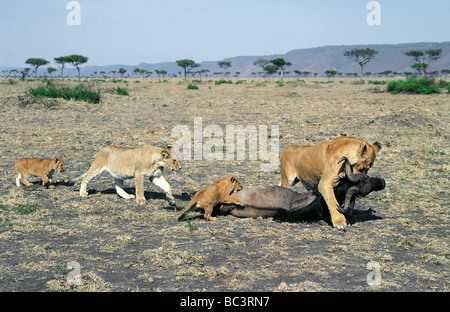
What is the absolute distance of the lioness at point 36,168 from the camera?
29.7 feet

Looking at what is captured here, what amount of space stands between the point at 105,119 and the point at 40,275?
16704 millimetres

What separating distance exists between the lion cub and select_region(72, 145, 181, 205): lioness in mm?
1180

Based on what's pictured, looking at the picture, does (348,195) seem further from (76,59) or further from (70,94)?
(76,59)

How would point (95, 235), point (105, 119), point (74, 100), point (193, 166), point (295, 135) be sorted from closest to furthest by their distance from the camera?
point (95, 235), point (193, 166), point (295, 135), point (105, 119), point (74, 100)

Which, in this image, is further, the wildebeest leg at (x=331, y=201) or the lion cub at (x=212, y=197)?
the lion cub at (x=212, y=197)

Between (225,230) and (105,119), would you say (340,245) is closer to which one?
(225,230)

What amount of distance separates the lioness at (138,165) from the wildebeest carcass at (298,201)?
1509mm

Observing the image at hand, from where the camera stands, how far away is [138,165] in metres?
8.18

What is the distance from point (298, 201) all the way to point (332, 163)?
0.94 metres

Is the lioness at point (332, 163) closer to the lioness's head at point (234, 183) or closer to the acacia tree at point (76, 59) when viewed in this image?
the lioness's head at point (234, 183)

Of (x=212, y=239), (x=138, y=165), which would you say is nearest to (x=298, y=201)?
(x=212, y=239)

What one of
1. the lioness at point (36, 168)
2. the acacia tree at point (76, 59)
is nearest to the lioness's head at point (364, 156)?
the lioness at point (36, 168)
